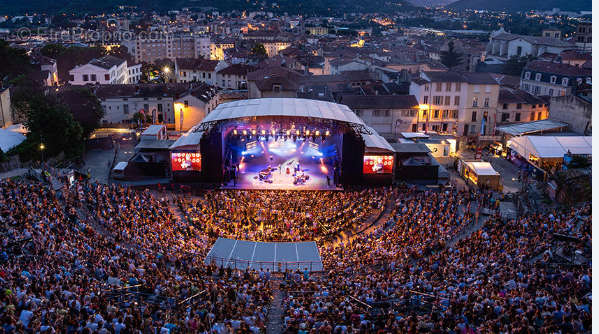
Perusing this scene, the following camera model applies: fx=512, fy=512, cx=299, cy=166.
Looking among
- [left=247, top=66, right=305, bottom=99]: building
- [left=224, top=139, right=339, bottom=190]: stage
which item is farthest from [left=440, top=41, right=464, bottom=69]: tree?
[left=224, top=139, right=339, bottom=190]: stage

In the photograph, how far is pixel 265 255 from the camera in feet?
73.2

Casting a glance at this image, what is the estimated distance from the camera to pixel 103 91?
51281 mm

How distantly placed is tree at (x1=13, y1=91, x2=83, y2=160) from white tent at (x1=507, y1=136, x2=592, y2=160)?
31802 millimetres

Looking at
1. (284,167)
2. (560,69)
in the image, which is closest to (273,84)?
(284,167)

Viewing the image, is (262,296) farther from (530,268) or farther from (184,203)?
(184,203)

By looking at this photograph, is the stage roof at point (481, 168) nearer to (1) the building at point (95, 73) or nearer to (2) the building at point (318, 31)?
(1) the building at point (95, 73)

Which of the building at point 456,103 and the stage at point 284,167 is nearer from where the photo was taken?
the stage at point 284,167

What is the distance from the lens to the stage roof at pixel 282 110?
Answer: 32.9 meters

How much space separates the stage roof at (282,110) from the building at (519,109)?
19.0m

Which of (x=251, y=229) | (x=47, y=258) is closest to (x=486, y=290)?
(x=251, y=229)

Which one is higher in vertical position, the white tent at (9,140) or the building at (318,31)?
the building at (318,31)

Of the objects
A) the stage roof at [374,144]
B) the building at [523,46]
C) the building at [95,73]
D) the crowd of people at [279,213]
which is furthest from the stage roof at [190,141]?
the building at [523,46]

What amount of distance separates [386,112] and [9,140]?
96.9ft

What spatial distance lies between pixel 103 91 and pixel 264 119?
2485 centimetres
